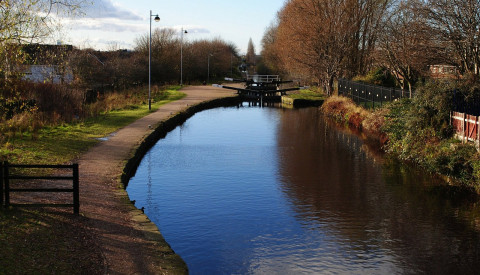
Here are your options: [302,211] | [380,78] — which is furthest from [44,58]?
[380,78]

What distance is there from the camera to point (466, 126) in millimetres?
16531

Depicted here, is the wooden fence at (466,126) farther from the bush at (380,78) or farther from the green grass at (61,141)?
the bush at (380,78)

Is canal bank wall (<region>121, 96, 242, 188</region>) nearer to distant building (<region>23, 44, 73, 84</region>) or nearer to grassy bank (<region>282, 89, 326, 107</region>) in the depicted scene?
distant building (<region>23, 44, 73, 84</region>)

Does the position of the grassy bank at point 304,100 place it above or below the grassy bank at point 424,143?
Answer: above

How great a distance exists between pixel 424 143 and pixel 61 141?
1360 cm

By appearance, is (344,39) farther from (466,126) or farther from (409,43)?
(466,126)

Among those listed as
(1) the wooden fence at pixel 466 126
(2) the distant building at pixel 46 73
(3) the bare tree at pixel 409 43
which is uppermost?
(3) the bare tree at pixel 409 43

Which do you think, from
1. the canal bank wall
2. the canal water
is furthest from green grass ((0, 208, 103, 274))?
the canal bank wall

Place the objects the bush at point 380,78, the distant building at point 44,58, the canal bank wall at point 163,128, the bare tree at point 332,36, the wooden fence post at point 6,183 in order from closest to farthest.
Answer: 1. the wooden fence post at point 6,183
2. the distant building at point 44,58
3. the canal bank wall at point 163,128
4. the bush at point 380,78
5. the bare tree at point 332,36

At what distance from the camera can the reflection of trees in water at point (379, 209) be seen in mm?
10328

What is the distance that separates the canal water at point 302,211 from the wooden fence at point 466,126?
5.85 ft

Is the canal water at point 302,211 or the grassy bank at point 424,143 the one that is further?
the grassy bank at point 424,143

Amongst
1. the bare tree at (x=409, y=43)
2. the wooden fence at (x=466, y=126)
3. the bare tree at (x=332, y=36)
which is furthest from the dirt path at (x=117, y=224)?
the bare tree at (x=332, y=36)

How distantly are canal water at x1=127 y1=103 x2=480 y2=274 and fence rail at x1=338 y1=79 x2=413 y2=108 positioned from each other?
570cm
